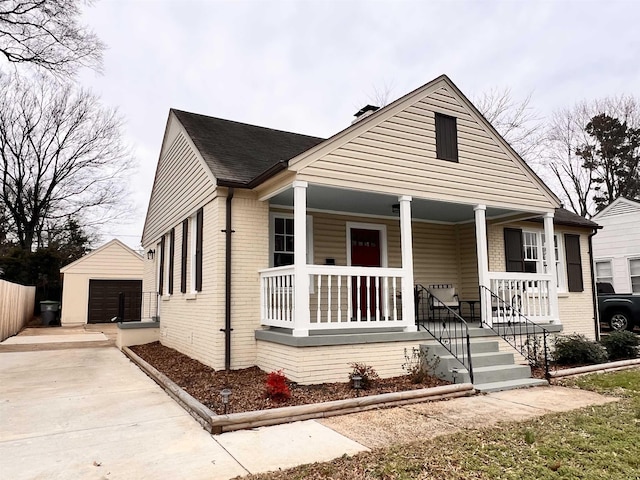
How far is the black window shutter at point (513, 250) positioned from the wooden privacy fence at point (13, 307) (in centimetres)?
1578

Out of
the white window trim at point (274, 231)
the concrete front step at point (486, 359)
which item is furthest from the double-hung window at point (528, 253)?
the white window trim at point (274, 231)

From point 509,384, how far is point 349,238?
4467 mm

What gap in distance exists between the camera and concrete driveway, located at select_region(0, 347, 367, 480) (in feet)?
12.3

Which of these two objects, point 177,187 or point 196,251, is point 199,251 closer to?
point 196,251

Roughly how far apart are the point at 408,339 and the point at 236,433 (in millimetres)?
3620

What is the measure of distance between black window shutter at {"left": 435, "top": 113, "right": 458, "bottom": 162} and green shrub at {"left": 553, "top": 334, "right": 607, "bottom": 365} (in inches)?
166

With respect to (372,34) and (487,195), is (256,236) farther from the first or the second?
(372,34)

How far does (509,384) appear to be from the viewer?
22.6 ft

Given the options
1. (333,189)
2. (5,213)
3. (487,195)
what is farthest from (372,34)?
(5,213)

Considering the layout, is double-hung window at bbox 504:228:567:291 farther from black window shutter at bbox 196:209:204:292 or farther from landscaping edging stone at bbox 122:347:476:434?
black window shutter at bbox 196:209:204:292

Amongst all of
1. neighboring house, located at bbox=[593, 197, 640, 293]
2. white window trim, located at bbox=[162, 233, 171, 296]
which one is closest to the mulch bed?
white window trim, located at bbox=[162, 233, 171, 296]

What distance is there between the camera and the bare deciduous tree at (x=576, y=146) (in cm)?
2791

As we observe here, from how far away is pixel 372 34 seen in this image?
46.5 ft

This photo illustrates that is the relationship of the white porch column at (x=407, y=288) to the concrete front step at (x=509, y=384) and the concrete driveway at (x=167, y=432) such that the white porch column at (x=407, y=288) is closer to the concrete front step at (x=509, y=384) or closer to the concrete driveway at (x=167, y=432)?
the concrete front step at (x=509, y=384)
